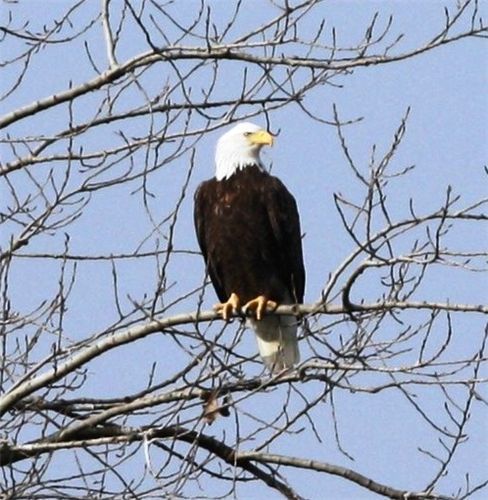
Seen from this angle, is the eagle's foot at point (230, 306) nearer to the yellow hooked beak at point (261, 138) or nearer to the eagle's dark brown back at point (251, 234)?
the eagle's dark brown back at point (251, 234)

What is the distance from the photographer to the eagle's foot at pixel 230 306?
23.7ft

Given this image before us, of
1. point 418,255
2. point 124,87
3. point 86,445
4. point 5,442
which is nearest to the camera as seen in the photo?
point 418,255

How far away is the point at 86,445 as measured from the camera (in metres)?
5.86

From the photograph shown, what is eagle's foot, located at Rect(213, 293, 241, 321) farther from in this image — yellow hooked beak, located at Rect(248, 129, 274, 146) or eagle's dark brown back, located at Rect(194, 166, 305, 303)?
yellow hooked beak, located at Rect(248, 129, 274, 146)

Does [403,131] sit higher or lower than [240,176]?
lower

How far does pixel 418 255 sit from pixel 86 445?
1399 millimetres

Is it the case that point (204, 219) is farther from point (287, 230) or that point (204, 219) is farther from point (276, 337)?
point (276, 337)

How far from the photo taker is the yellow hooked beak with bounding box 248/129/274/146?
803 cm

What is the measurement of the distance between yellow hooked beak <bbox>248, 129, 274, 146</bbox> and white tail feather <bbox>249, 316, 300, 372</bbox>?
0.85m

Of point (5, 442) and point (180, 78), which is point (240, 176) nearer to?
point (180, 78)

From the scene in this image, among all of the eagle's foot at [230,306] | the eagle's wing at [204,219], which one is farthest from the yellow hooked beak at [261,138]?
the eagle's foot at [230,306]

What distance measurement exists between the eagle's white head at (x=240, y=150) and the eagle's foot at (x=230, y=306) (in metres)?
0.62

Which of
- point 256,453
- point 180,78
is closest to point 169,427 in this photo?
point 256,453

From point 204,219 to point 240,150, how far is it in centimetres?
41
